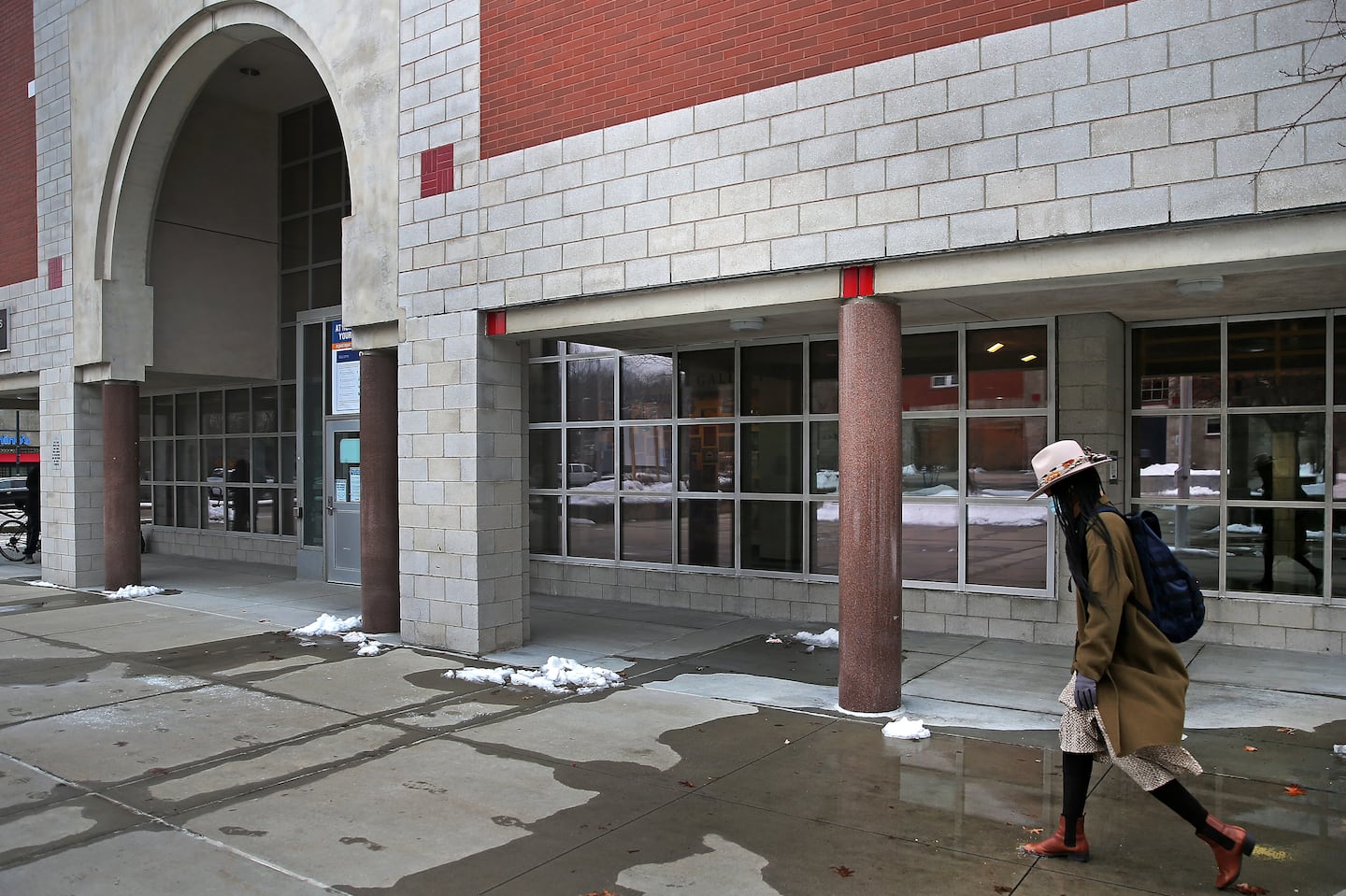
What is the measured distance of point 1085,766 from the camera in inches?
179

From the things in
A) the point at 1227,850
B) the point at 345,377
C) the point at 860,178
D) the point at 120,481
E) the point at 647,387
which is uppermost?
the point at 860,178

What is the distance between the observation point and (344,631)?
1084 cm

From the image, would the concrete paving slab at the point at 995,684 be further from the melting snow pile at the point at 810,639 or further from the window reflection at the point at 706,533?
the window reflection at the point at 706,533

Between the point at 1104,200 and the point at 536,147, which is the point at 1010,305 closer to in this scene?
the point at 1104,200

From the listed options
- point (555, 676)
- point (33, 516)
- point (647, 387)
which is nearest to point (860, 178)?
point (555, 676)

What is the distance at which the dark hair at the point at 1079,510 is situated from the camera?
450cm

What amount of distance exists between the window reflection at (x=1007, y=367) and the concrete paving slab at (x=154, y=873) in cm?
802

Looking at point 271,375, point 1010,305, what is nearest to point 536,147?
point 1010,305

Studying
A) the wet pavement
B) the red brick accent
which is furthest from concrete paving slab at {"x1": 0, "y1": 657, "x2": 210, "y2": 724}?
the red brick accent

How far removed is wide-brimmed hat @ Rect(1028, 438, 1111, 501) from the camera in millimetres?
4492

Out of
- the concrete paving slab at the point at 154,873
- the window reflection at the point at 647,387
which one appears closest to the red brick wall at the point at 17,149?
the window reflection at the point at 647,387

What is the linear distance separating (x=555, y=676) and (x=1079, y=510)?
16.8 feet

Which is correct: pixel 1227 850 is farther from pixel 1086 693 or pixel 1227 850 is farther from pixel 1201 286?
pixel 1201 286

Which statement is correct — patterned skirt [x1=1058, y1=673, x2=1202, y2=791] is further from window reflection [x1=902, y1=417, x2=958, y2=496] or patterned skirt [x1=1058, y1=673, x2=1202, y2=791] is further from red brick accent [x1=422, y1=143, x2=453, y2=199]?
red brick accent [x1=422, y1=143, x2=453, y2=199]
